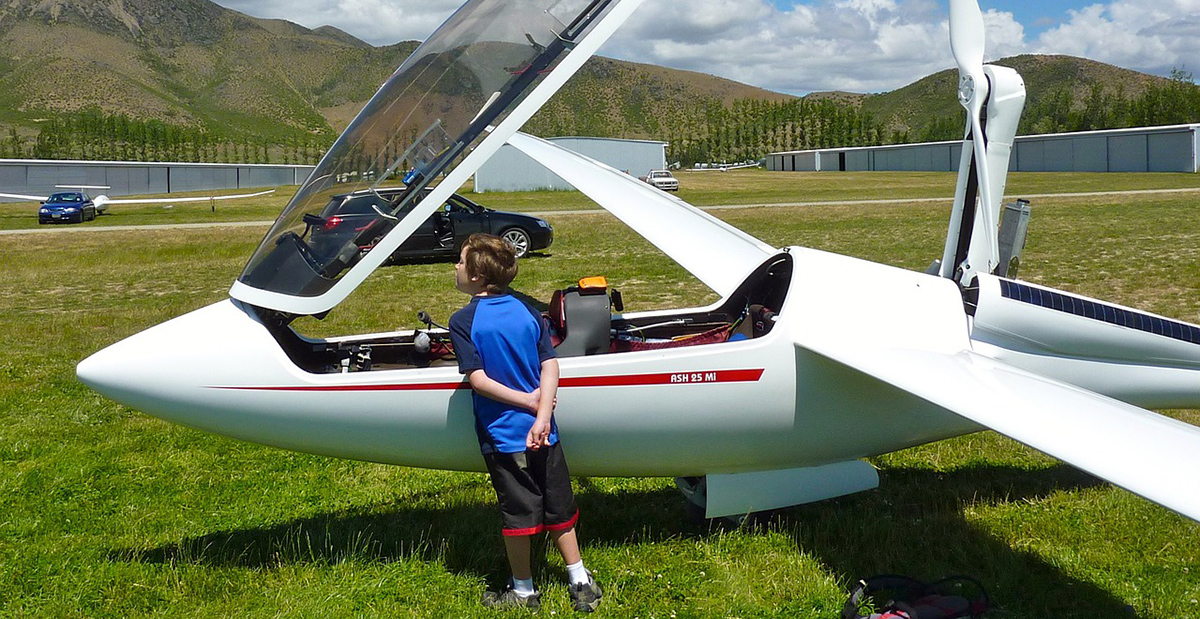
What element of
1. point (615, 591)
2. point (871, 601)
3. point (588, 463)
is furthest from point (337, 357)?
point (871, 601)

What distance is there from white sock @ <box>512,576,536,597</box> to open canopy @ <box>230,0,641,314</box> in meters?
1.64

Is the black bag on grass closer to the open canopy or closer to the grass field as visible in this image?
the grass field

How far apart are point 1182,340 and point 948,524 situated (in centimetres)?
169

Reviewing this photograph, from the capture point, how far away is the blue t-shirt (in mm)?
3914

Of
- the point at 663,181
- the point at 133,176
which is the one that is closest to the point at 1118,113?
the point at 663,181

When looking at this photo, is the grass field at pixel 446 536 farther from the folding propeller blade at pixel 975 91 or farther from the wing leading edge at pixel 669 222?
the wing leading edge at pixel 669 222

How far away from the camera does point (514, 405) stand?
3.94m

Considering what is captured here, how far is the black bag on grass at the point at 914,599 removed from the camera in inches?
151

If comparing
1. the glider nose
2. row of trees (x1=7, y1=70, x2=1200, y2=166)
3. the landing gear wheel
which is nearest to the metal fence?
row of trees (x1=7, y1=70, x2=1200, y2=166)

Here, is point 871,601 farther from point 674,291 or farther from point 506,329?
point 674,291

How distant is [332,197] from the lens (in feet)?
14.8

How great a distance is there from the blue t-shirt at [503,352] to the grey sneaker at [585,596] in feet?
2.48

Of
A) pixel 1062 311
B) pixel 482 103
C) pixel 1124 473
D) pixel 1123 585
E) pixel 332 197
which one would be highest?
pixel 482 103

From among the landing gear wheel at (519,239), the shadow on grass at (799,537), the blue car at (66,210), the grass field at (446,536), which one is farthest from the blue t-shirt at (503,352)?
the blue car at (66,210)
